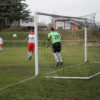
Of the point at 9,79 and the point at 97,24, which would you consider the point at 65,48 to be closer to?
the point at 97,24

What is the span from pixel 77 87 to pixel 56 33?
3.75m

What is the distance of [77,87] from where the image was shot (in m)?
6.43

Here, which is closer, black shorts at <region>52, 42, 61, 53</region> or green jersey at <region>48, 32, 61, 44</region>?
green jersey at <region>48, 32, 61, 44</region>

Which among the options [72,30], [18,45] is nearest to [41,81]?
[72,30]

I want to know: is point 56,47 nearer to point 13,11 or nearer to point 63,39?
point 63,39

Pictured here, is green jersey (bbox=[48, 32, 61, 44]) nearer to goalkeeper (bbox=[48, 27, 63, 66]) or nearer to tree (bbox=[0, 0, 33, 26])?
goalkeeper (bbox=[48, 27, 63, 66])

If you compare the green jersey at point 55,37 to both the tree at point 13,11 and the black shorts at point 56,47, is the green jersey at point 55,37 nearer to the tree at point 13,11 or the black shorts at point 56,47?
the black shorts at point 56,47

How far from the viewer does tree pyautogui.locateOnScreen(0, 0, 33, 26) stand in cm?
3760

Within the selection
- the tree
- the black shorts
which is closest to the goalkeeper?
the black shorts

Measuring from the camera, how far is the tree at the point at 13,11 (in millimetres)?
37600

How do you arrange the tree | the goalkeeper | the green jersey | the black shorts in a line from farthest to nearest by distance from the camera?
the tree
the black shorts
the green jersey
the goalkeeper

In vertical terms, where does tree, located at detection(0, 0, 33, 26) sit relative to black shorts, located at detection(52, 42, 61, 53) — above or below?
above

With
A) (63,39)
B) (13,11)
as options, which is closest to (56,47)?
(63,39)

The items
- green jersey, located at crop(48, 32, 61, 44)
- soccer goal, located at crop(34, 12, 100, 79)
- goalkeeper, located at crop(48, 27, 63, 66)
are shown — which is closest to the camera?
soccer goal, located at crop(34, 12, 100, 79)
